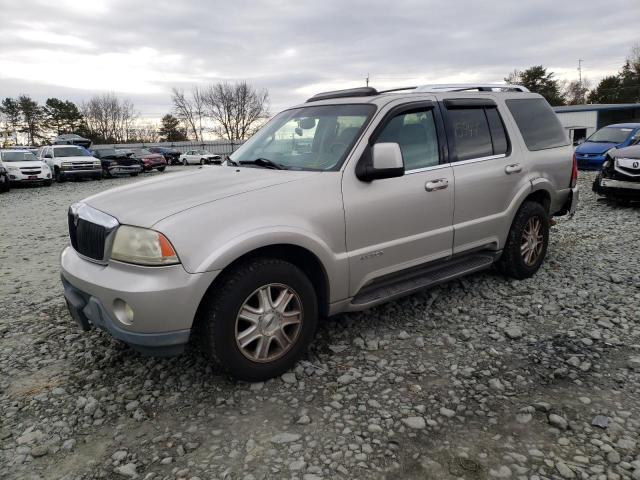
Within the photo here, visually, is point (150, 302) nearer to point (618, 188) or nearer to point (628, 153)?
point (618, 188)

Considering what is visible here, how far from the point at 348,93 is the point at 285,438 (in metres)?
2.84

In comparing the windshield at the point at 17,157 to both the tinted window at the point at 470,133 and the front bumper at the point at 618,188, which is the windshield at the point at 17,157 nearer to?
the tinted window at the point at 470,133

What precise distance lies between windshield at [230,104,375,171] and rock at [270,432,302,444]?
177 cm

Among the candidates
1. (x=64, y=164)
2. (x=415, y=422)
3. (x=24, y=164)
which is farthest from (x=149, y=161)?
(x=415, y=422)

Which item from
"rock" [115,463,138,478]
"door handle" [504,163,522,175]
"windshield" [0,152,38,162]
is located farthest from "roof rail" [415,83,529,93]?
"windshield" [0,152,38,162]

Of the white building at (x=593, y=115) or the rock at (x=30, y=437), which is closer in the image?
the rock at (x=30, y=437)

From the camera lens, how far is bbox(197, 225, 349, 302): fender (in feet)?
8.79

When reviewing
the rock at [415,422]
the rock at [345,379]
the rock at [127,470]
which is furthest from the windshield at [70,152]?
the rock at [415,422]

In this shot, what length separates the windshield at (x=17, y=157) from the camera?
18734 millimetres

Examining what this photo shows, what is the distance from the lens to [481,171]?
4086mm

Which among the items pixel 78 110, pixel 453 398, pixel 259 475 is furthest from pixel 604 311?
pixel 78 110

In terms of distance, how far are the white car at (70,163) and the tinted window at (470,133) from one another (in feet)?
66.1

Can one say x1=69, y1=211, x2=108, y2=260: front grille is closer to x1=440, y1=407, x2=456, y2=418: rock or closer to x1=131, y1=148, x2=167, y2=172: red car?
x1=440, y1=407, x2=456, y2=418: rock

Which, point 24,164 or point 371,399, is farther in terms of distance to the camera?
point 24,164
